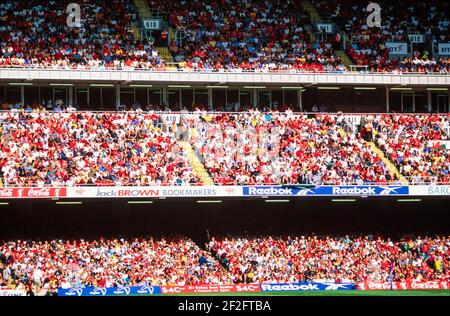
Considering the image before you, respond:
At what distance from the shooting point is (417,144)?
127 ft

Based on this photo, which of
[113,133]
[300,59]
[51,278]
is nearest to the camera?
[51,278]

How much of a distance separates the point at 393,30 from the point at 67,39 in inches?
720

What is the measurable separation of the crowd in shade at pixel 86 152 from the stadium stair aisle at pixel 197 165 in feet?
0.94

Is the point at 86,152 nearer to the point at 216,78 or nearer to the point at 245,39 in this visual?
the point at 216,78

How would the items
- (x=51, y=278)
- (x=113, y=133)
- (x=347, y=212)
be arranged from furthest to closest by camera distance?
1. (x=347, y=212)
2. (x=113, y=133)
3. (x=51, y=278)

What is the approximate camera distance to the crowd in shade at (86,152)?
33219 millimetres

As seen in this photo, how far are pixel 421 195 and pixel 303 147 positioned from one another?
584cm

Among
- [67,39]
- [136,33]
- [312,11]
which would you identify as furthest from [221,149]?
[312,11]

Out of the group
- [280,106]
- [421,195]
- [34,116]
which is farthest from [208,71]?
[421,195]

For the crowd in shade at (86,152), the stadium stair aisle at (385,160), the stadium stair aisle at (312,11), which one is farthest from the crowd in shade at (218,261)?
the stadium stair aisle at (312,11)

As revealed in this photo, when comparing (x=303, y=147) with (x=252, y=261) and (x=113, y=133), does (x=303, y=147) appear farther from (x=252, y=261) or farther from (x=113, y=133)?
(x=113, y=133)

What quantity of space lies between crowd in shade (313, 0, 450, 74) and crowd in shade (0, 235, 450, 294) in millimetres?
10467

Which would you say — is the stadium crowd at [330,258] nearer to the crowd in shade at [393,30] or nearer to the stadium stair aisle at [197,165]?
the stadium stair aisle at [197,165]

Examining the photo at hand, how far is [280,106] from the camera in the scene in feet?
137
